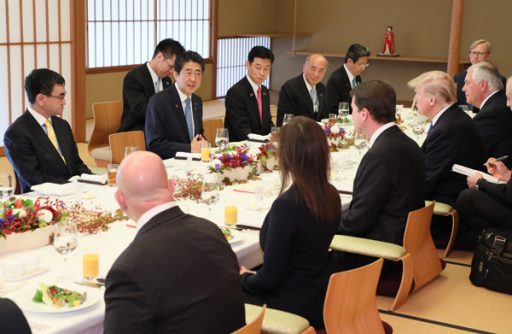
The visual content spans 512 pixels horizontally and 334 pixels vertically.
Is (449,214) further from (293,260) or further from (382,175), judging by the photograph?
(293,260)

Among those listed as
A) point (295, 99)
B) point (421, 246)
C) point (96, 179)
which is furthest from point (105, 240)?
point (295, 99)

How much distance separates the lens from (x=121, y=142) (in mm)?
5477

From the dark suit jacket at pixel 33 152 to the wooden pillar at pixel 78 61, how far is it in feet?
13.4

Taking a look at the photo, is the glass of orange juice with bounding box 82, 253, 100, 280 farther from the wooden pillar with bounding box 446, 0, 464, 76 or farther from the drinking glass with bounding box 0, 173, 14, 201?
the wooden pillar with bounding box 446, 0, 464, 76

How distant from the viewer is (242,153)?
4512 millimetres

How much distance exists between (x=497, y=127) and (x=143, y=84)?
2.97 metres

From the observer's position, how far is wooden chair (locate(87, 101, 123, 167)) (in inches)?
261

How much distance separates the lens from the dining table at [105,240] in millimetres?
2428

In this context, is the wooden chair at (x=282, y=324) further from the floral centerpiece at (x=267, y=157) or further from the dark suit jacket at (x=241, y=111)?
the dark suit jacket at (x=241, y=111)

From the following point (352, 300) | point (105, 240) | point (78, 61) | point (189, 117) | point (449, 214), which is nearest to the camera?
point (352, 300)

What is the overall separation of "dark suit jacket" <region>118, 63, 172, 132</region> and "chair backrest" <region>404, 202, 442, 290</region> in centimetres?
297

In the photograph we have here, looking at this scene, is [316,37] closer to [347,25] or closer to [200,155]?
[347,25]

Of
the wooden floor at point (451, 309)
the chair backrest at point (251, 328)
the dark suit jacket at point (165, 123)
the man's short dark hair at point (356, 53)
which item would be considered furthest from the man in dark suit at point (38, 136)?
the man's short dark hair at point (356, 53)

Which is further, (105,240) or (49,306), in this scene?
(105,240)
